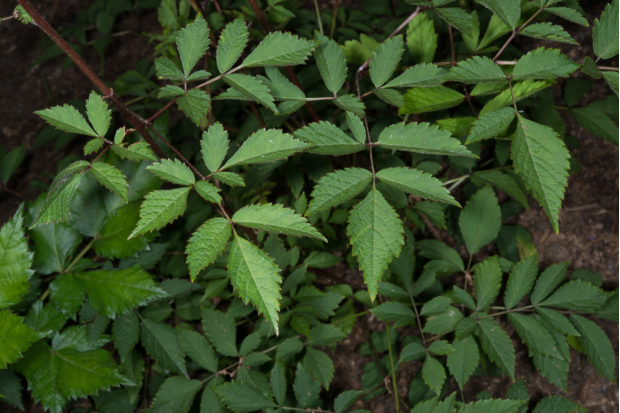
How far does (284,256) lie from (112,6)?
1.99 metres

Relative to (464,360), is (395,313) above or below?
above

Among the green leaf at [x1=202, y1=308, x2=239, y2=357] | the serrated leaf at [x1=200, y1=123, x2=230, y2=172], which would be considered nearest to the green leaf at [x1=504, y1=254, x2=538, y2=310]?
the green leaf at [x1=202, y1=308, x2=239, y2=357]

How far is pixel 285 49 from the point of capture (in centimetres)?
117

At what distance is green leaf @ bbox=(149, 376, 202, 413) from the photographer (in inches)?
60.5

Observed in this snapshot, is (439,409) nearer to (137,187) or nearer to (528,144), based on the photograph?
(528,144)

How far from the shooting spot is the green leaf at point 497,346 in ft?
4.58

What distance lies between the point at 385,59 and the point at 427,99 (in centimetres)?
19

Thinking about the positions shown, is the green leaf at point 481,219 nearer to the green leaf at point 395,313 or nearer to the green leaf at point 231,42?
the green leaf at point 395,313

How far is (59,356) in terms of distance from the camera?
60.6 inches

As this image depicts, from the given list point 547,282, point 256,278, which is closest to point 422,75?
point 256,278

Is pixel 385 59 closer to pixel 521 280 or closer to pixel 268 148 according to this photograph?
pixel 268 148

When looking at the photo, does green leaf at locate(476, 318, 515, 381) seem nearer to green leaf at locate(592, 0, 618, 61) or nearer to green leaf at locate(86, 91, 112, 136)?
green leaf at locate(592, 0, 618, 61)

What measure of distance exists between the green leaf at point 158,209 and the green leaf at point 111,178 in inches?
3.1

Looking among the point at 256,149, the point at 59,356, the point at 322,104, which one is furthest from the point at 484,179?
the point at 59,356
